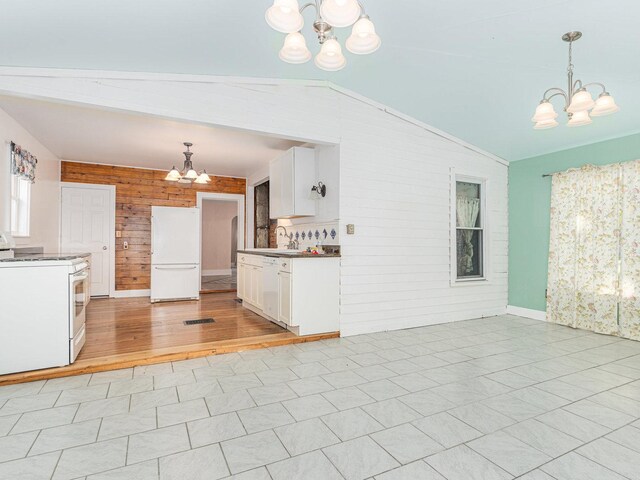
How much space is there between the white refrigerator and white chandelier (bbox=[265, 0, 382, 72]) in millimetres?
4727

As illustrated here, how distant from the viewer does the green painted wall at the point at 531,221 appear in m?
4.72

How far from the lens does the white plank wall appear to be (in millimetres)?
3191

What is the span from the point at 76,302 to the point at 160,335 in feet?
3.35

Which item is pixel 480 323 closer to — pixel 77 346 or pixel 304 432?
pixel 304 432

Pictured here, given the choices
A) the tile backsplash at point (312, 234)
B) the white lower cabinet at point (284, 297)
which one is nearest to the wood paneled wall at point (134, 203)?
the tile backsplash at point (312, 234)

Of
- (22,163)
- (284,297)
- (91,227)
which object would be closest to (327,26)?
(284,297)

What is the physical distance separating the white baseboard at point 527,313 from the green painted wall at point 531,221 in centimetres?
6

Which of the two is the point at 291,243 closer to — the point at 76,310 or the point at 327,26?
the point at 76,310

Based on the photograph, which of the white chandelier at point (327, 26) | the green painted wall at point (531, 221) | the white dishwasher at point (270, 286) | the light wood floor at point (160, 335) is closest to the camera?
the white chandelier at point (327, 26)

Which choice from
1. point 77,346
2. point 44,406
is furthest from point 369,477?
point 77,346

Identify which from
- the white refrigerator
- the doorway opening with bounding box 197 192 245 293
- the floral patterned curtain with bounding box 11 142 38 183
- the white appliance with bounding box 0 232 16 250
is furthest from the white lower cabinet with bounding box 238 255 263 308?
the doorway opening with bounding box 197 192 245 293

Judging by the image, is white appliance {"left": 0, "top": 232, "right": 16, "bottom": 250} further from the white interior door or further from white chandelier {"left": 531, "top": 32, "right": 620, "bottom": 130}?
white chandelier {"left": 531, "top": 32, "right": 620, "bottom": 130}

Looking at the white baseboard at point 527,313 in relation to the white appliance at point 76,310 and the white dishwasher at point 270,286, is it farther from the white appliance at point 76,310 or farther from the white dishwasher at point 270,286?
the white appliance at point 76,310

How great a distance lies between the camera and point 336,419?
2.15 metres
